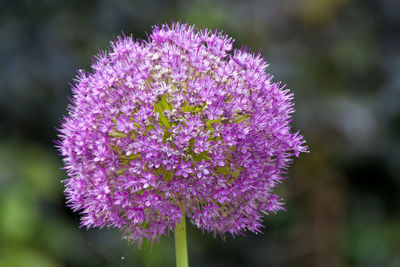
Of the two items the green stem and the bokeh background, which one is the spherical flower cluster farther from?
the bokeh background

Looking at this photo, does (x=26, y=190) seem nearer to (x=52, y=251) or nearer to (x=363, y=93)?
(x=52, y=251)

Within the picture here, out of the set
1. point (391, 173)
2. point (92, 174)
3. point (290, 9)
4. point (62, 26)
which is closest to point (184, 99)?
point (92, 174)

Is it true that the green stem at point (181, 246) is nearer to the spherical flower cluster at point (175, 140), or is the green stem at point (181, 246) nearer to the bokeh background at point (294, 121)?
the spherical flower cluster at point (175, 140)

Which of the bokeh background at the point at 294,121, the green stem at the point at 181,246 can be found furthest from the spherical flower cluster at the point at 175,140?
the bokeh background at the point at 294,121

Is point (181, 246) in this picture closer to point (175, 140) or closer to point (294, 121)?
point (175, 140)

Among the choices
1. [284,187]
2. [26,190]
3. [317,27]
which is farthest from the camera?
[317,27]

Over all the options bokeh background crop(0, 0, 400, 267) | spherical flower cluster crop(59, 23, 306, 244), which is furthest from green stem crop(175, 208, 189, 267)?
bokeh background crop(0, 0, 400, 267)
